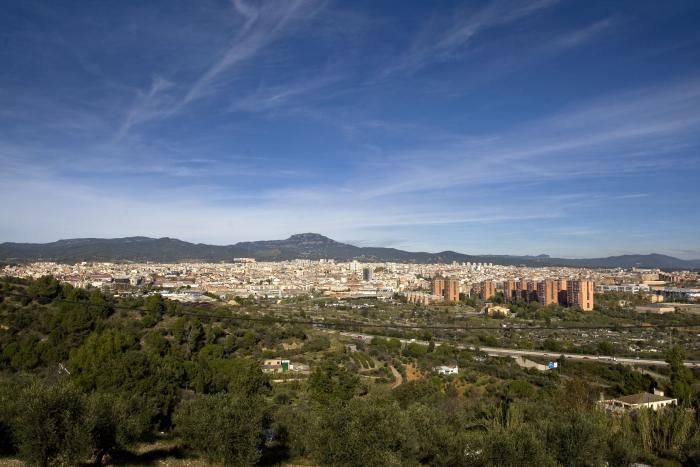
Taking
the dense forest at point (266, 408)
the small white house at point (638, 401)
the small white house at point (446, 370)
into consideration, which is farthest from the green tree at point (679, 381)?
the small white house at point (446, 370)

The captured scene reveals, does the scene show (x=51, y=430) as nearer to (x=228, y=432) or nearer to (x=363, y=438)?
(x=228, y=432)

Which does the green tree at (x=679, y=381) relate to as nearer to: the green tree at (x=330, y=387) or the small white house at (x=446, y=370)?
the small white house at (x=446, y=370)

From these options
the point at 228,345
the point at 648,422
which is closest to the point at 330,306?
the point at 228,345

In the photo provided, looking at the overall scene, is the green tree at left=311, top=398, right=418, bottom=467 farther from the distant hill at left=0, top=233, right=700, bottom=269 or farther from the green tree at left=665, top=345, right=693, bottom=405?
the distant hill at left=0, top=233, right=700, bottom=269

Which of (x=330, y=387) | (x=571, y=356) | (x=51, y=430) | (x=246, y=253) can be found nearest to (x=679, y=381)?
(x=571, y=356)

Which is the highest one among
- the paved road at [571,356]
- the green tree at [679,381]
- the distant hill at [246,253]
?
the distant hill at [246,253]

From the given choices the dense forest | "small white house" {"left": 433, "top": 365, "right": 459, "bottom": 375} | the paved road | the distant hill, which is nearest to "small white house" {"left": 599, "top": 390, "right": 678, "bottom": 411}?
the dense forest
